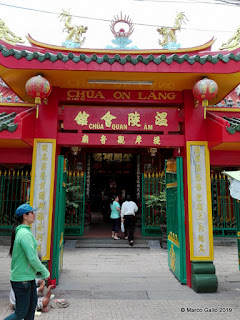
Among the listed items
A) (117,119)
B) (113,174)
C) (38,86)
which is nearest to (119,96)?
(117,119)

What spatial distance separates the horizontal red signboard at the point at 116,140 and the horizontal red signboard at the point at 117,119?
165mm

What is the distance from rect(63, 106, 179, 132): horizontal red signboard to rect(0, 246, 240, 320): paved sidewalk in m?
2.97

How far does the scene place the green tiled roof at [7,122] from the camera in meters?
4.48

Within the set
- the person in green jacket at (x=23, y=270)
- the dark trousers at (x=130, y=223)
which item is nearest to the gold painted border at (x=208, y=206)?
the person in green jacket at (x=23, y=270)

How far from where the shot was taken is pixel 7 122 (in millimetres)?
4910

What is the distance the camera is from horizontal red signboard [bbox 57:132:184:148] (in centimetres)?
515

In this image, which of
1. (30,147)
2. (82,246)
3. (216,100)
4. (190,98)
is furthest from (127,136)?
(82,246)

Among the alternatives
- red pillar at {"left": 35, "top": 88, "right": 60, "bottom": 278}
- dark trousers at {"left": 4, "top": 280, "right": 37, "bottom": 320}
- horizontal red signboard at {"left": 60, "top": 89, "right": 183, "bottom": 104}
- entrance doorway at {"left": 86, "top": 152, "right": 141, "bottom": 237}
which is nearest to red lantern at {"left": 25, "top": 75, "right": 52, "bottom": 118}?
red pillar at {"left": 35, "top": 88, "right": 60, "bottom": 278}

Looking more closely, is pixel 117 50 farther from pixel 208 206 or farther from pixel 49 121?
pixel 208 206

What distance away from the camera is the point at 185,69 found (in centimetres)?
472

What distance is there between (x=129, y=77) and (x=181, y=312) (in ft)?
13.0

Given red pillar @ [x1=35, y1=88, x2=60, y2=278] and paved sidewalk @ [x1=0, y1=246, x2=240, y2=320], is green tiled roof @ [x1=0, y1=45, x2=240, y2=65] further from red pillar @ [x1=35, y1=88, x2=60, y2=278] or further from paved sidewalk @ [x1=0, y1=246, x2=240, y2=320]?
paved sidewalk @ [x1=0, y1=246, x2=240, y2=320]

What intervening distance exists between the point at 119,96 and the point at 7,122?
2.15m

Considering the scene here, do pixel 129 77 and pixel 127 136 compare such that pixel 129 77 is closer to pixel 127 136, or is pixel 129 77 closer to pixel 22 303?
pixel 127 136
